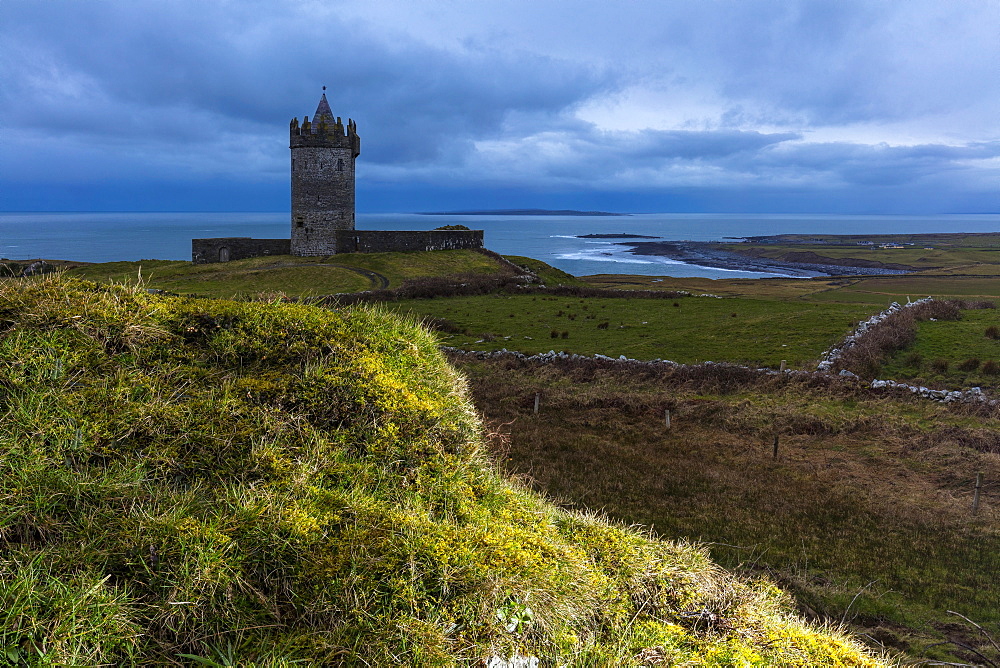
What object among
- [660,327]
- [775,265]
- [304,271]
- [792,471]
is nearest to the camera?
[792,471]

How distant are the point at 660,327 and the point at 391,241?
37.2m

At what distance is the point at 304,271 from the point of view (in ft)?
174

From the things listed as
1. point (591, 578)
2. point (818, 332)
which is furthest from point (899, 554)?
point (818, 332)

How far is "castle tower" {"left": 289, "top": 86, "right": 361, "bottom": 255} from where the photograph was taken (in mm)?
60344

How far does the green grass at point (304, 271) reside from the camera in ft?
161

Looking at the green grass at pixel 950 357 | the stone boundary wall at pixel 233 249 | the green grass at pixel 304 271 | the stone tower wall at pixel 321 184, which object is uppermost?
the stone tower wall at pixel 321 184

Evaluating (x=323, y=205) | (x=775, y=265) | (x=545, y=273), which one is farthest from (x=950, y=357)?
(x=775, y=265)

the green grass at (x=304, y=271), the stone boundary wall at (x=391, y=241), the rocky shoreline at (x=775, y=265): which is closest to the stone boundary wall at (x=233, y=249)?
the green grass at (x=304, y=271)

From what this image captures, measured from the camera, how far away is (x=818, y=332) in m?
31.3

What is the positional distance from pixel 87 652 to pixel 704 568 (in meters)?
Result: 4.98

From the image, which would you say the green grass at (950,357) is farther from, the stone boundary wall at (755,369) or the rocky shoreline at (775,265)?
the rocky shoreline at (775,265)

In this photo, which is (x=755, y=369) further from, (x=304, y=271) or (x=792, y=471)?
(x=304, y=271)

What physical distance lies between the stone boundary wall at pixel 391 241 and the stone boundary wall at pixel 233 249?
27.3ft

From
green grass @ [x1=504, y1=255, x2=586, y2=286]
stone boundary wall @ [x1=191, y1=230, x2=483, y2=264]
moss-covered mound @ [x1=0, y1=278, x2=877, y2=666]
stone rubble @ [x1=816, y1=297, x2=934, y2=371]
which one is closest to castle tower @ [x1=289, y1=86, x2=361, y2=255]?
stone boundary wall @ [x1=191, y1=230, x2=483, y2=264]
